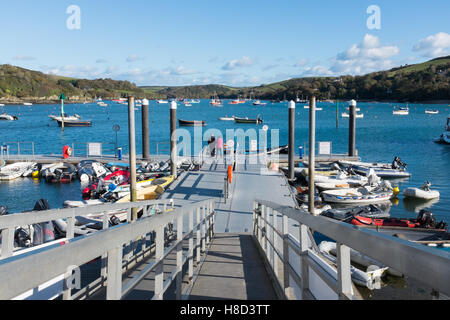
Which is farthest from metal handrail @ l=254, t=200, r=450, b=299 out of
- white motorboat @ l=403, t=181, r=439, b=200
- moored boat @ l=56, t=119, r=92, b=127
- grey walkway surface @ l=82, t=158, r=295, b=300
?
moored boat @ l=56, t=119, r=92, b=127

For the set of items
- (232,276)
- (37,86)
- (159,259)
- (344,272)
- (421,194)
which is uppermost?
(37,86)

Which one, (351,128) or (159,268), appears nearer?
(159,268)

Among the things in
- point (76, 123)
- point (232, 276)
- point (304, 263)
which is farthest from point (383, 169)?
point (76, 123)

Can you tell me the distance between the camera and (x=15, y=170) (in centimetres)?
2742

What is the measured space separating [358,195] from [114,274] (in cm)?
2004

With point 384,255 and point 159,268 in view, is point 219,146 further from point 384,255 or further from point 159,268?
point 384,255

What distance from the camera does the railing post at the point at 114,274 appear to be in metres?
2.04

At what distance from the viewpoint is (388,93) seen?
614 feet

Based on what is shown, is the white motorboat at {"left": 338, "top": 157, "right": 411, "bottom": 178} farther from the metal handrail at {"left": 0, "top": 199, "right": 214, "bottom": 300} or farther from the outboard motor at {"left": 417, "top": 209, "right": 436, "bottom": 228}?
the metal handrail at {"left": 0, "top": 199, "right": 214, "bottom": 300}

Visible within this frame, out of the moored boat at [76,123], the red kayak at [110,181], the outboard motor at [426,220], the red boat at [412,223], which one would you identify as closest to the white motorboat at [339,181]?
the red boat at [412,223]

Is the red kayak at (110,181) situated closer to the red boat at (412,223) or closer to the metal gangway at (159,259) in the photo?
the red boat at (412,223)

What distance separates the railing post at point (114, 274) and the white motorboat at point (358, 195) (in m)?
19.5

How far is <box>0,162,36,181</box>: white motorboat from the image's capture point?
26930 mm
